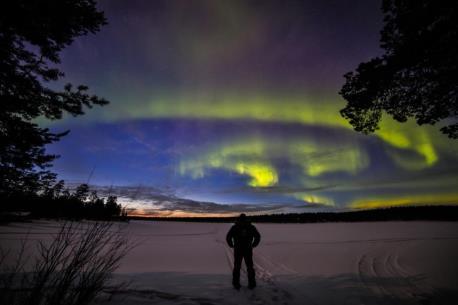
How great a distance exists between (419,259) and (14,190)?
51.4 feet

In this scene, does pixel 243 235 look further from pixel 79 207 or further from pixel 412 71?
pixel 412 71

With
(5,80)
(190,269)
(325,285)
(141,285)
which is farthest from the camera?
(190,269)

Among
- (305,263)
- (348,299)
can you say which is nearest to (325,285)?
→ (348,299)

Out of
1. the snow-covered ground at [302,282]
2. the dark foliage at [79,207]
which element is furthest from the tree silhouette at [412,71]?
the dark foliage at [79,207]

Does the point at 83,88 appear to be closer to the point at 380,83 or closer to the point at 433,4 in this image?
the point at 380,83

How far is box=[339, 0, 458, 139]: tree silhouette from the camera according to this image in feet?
21.3

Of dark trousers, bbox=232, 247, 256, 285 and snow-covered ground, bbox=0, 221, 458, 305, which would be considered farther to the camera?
dark trousers, bbox=232, 247, 256, 285

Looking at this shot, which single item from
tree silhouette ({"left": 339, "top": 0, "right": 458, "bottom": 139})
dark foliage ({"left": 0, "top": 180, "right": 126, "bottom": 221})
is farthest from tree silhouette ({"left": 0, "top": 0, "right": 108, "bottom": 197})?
tree silhouette ({"left": 339, "top": 0, "right": 458, "bottom": 139})

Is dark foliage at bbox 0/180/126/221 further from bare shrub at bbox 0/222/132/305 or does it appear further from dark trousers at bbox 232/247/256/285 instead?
dark trousers at bbox 232/247/256/285

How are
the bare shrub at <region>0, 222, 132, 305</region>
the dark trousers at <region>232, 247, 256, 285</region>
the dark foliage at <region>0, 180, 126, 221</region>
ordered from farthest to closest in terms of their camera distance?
the dark trousers at <region>232, 247, 256, 285</region> < the dark foliage at <region>0, 180, 126, 221</region> < the bare shrub at <region>0, 222, 132, 305</region>

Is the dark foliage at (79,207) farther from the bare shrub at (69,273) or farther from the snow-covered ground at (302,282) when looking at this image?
the snow-covered ground at (302,282)

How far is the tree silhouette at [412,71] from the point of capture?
21.3ft

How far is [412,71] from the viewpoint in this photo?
7387 millimetres

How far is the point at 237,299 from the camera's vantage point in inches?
249
